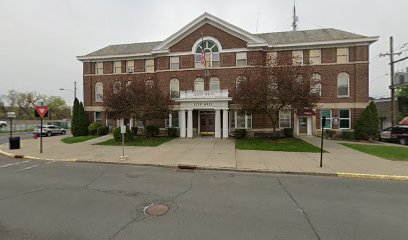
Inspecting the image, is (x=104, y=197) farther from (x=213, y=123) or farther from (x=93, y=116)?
(x=93, y=116)

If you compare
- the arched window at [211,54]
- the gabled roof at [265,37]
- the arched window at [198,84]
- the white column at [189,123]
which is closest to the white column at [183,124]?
the white column at [189,123]

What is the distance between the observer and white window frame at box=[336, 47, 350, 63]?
2308cm

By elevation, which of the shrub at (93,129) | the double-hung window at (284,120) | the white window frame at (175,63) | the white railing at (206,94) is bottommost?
the shrub at (93,129)

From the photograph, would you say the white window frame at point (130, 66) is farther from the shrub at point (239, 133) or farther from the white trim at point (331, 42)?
the white trim at point (331, 42)

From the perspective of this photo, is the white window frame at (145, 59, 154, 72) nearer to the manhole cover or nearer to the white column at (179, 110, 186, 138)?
the white column at (179, 110, 186, 138)

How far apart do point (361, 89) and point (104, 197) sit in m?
26.1

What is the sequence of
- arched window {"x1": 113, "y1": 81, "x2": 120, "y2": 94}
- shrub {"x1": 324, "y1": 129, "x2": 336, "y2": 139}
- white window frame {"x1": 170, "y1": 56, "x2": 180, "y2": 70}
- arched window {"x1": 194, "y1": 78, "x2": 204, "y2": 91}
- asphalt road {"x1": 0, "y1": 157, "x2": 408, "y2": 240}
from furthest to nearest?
white window frame {"x1": 170, "y1": 56, "x2": 180, "y2": 70}
arched window {"x1": 194, "y1": 78, "x2": 204, "y2": 91}
shrub {"x1": 324, "y1": 129, "x2": 336, "y2": 139}
arched window {"x1": 113, "y1": 81, "x2": 120, "y2": 94}
asphalt road {"x1": 0, "y1": 157, "x2": 408, "y2": 240}

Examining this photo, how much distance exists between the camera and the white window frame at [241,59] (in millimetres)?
23906

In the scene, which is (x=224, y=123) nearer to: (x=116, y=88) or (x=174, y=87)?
(x=174, y=87)

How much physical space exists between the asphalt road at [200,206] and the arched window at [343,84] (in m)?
18.0

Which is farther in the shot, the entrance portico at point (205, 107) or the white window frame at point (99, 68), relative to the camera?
the white window frame at point (99, 68)

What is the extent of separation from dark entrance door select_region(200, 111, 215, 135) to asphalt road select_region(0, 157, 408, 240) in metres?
15.8

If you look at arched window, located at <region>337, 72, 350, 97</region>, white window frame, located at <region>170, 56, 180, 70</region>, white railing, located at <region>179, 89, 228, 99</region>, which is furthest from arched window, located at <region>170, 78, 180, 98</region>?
arched window, located at <region>337, 72, 350, 97</region>

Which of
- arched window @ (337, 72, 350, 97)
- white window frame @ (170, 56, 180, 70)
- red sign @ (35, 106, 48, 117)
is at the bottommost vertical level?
red sign @ (35, 106, 48, 117)
